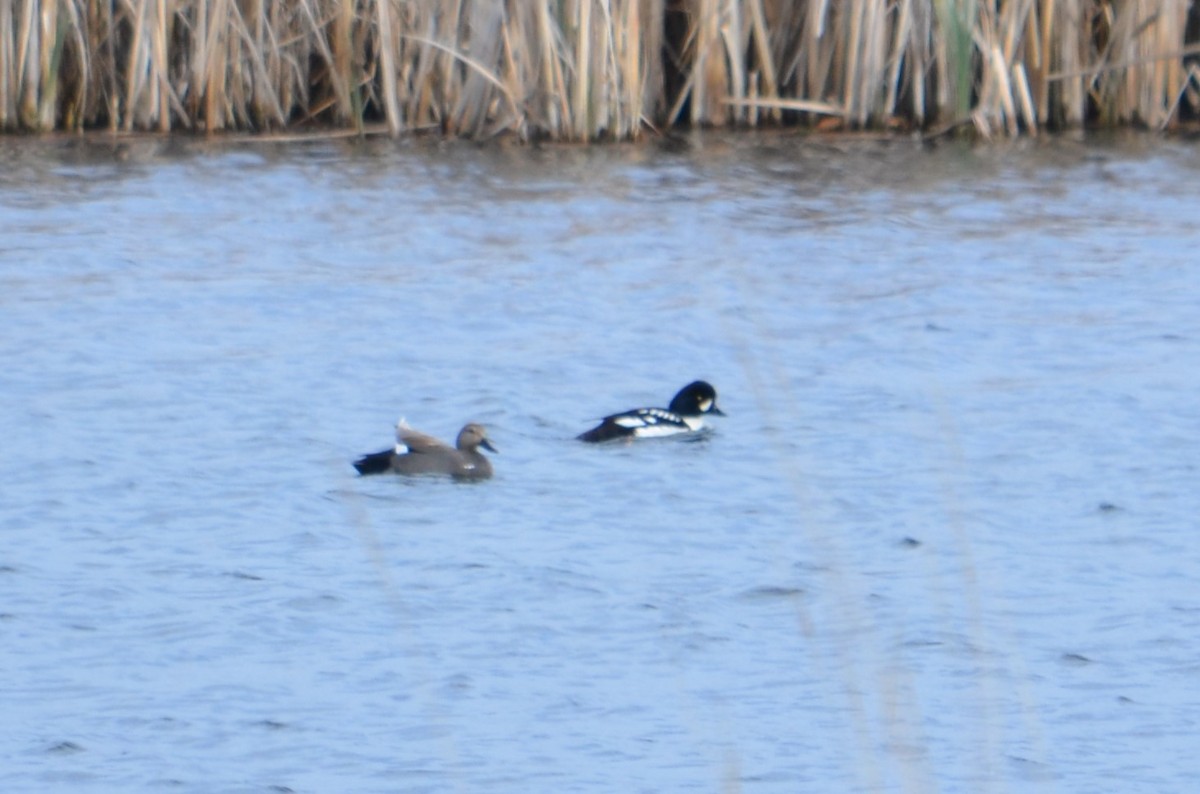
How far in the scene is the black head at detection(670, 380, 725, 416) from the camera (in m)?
9.06

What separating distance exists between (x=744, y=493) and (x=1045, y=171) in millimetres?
7479

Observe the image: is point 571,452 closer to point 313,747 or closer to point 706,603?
point 706,603

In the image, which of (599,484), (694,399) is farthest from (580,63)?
(599,484)

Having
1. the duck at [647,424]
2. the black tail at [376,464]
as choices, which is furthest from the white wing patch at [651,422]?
the black tail at [376,464]

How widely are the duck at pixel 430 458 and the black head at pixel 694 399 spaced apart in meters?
1.02

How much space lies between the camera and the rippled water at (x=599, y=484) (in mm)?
5414

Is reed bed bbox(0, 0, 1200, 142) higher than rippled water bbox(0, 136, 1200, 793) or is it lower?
higher

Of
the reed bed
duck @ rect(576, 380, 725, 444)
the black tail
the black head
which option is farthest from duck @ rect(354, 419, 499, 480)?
the reed bed

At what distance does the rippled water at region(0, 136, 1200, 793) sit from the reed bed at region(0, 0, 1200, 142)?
634mm

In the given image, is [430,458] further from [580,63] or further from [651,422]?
[580,63]

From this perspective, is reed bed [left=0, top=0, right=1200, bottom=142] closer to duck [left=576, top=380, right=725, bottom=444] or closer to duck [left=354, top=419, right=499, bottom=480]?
duck [left=576, top=380, right=725, bottom=444]

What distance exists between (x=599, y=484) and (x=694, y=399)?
38.7 inches

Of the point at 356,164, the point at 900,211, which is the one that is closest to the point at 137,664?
the point at 900,211

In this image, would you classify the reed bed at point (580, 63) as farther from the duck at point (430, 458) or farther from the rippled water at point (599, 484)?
the duck at point (430, 458)
